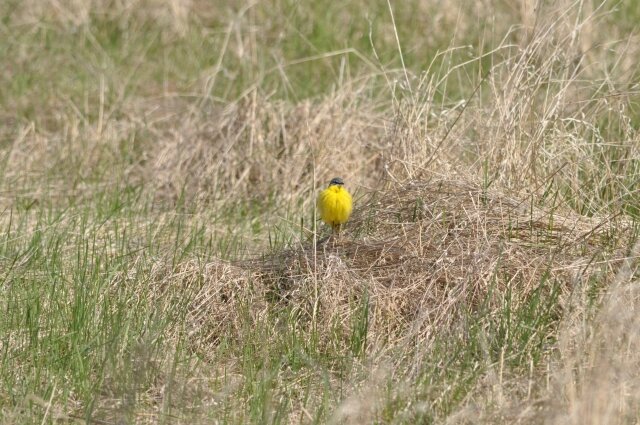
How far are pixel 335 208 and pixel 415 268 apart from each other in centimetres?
53

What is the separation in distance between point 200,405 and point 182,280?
112 centimetres

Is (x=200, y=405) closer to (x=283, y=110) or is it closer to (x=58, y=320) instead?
(x=58, y=320)

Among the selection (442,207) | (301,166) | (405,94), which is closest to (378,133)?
(301,166)

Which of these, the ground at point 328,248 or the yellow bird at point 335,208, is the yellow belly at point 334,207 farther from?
the ground at point 328,248

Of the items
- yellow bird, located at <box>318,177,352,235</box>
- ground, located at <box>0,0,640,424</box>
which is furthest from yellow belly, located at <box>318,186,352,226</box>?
ground, located at <box>0,0,640,424</box>

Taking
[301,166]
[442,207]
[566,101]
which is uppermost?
[566,101]

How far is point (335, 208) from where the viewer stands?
17.9ft

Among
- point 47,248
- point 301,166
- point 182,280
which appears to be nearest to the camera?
point 182,280

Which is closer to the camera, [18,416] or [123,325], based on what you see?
[18,416]

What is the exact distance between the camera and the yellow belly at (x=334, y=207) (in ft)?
17.9

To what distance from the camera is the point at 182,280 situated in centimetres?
527

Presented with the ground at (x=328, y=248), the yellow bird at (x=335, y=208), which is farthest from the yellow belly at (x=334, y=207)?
the ground at (x=328, y=248)

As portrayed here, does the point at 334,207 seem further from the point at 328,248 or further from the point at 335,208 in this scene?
the point at 328,248

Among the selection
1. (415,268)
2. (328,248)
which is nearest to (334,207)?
(328,248)
